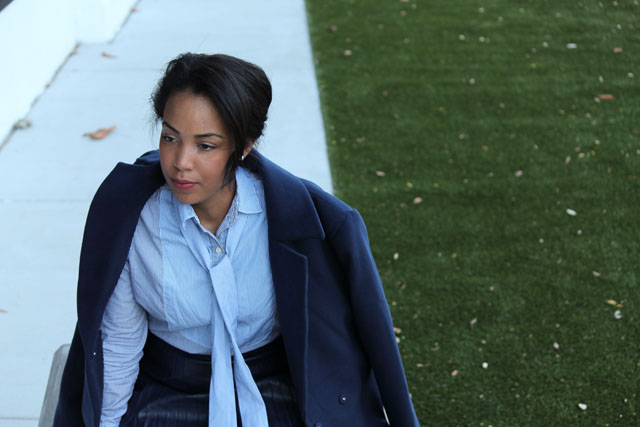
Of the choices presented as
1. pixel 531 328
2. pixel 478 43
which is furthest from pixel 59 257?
pixel 478 43

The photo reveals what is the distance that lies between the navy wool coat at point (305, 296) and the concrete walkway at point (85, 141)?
43 centimetres

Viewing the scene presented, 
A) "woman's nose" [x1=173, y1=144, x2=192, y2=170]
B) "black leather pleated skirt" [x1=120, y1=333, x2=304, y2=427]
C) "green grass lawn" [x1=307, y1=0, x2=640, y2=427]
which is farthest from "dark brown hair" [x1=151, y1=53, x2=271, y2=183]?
"green grass lawn" [x1=307, y1=0, x2=640, y2=427]

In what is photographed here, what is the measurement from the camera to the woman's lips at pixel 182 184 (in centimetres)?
229

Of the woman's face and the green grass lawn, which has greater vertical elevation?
the woman's face

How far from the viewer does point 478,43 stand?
772cm

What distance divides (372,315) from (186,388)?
62 centimetres

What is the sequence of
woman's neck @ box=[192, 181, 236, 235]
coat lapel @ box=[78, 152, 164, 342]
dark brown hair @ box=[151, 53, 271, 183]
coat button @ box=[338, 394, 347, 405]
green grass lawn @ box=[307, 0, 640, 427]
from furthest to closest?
green grass lawn @ box=[307, 0, 640, 427]
coat button @ box=[338, 394, 347, 405]
woman's neck @ box=[192, 181, 236, 235]
coat lapel @ box=[78, 152, 164, 342]
dark brown hair @ box=[151, 53, 271, 183]

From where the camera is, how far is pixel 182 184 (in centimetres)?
229

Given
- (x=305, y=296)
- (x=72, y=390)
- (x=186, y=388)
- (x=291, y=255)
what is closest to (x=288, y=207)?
(x=291, y=255)

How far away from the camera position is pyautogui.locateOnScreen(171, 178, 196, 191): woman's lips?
2289 millimetres

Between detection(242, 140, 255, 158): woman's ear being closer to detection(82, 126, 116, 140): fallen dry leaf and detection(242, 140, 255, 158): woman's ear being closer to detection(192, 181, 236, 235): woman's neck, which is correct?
detection(192, 181, 236, 235): woman's neck

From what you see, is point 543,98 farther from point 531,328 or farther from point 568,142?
point 531,328

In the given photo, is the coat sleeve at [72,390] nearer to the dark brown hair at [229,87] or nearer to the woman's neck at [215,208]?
the woman's neck at [215,208]

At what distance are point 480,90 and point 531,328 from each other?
3005 millimetres
